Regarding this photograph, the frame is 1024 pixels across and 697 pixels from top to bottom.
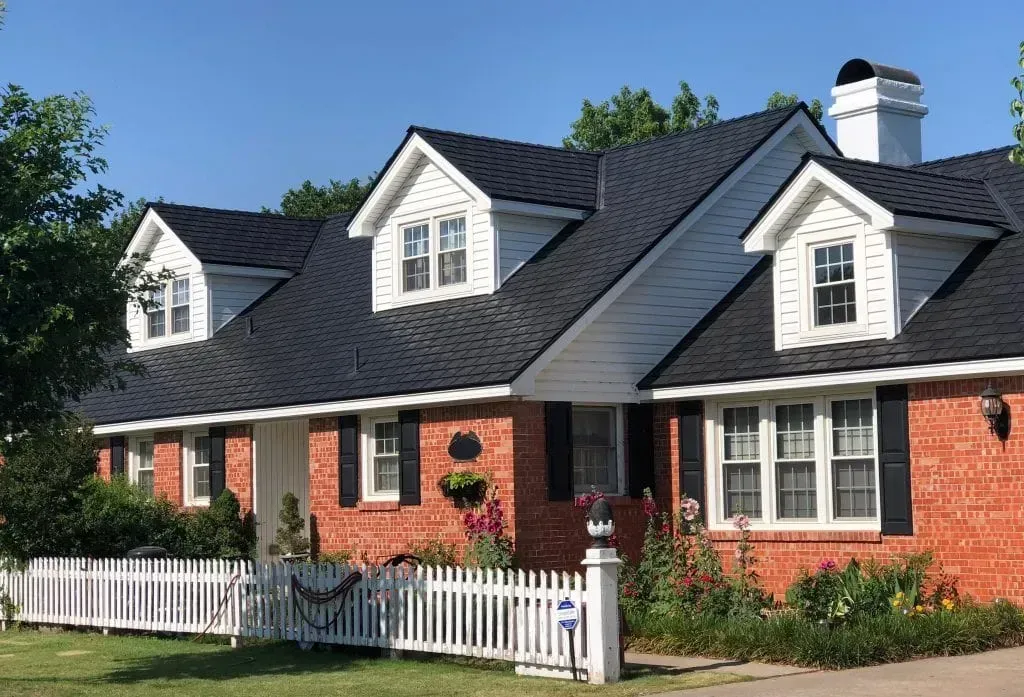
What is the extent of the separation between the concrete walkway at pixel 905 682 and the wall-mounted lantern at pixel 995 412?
3.00 metres

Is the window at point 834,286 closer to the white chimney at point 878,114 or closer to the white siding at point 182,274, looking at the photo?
the white chimney at point 878,114

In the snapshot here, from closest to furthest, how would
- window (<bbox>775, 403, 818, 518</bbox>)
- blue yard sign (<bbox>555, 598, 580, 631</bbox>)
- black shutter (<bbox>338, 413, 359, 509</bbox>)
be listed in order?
blue yard sign (<bbox>555, 598, 580, 631</bbox>)
window (<bbox>775, 403, 818, 518</bbox>)
black shutter (<bbox>338, 413, 359, 509</bbox>)

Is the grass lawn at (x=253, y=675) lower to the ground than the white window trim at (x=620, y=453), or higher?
lower

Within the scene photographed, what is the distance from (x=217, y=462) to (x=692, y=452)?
8.78 metres

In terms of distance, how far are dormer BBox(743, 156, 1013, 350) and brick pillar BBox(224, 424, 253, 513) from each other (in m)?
9.19

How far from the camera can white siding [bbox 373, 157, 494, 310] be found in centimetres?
2238

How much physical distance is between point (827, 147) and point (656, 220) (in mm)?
3550

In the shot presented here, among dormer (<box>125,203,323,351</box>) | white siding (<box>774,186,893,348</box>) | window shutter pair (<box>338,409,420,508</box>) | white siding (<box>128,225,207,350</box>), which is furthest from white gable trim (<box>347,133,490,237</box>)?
white siding (<box>128,225,207,350</box>)

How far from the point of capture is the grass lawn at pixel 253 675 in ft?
45.5

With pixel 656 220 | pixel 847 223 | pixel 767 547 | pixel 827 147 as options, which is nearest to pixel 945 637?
pixel 767 547

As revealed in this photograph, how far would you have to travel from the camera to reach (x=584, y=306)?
19766mm

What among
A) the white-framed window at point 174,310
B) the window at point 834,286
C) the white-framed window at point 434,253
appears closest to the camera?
the window at point 834,286

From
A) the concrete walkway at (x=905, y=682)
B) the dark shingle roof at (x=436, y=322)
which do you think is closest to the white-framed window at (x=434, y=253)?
the dark shingle roof at (x=436, y=322)

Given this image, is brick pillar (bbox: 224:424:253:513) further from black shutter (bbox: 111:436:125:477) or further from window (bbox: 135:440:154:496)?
black shutter (bbox: 111:436:125:477)
